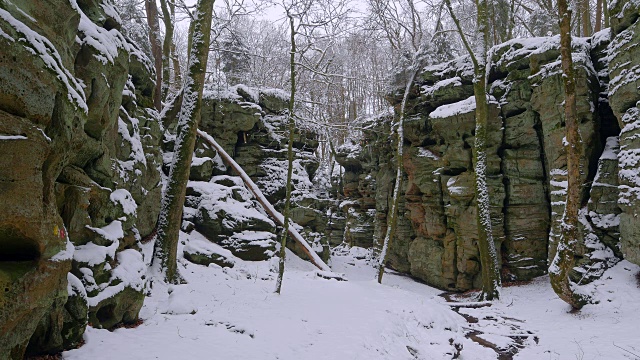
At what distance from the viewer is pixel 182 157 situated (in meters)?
7.89

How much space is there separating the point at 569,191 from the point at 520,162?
670cm

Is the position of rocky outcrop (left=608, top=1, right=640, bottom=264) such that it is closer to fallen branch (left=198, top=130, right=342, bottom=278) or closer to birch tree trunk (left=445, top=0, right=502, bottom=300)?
birch tree trunk (left=445, top=0, right=502, bottom=300)

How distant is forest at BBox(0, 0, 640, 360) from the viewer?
340cm

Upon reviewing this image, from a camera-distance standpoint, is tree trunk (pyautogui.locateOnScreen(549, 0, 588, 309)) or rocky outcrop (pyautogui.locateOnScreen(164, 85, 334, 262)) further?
rocky outcrop (pyautogui.locateOnScreen(164, 85, 334, 262))


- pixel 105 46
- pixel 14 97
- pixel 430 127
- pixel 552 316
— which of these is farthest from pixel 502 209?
pixel 14 97

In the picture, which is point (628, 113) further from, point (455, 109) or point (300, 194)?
point (300, 194)

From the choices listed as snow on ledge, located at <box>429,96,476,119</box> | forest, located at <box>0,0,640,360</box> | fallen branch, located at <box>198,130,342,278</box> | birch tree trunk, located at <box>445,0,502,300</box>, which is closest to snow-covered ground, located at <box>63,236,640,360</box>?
forest, located at <box>0,0,640,360</box>

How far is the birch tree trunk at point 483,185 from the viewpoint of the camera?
1227cm

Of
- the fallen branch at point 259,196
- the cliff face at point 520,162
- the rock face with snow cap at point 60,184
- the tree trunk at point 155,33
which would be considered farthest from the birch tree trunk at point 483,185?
the tree trunk at point 155,33

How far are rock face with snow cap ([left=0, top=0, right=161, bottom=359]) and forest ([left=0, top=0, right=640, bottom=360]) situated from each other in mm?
22

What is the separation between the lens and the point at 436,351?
22.9 ft

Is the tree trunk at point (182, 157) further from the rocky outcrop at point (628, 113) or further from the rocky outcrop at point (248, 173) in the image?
the rocky outcrop at point (628, 113)

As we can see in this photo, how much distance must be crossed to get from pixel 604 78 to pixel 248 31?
918 inches

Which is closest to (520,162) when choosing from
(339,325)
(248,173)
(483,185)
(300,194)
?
(483,185)
